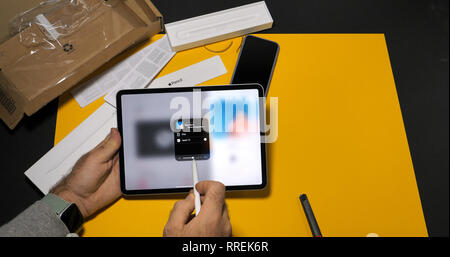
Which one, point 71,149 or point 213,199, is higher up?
point 71,149

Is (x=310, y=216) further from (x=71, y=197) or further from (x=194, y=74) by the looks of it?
(x=71, y=197)

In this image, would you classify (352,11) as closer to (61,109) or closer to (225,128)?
(225,128)

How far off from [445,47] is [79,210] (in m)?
1.23

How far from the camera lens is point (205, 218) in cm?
59

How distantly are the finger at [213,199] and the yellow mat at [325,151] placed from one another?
0.15 m

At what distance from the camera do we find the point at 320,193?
0.78 metres

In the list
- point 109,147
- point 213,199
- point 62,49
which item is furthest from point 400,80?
point 62,49

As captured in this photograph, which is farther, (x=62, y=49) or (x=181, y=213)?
(x=62, y=49)

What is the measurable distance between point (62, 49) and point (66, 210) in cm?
42

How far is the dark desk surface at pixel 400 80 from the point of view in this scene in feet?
2.73

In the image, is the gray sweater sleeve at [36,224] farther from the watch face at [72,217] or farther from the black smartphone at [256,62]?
the black smartphone at [256,62]

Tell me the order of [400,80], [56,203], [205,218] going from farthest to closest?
[400,80] < [56,203] < [205,218]

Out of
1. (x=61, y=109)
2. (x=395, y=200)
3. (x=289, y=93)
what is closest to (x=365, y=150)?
(x=395, y=200)

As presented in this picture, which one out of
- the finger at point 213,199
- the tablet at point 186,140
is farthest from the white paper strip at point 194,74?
the finger at point 213,199
